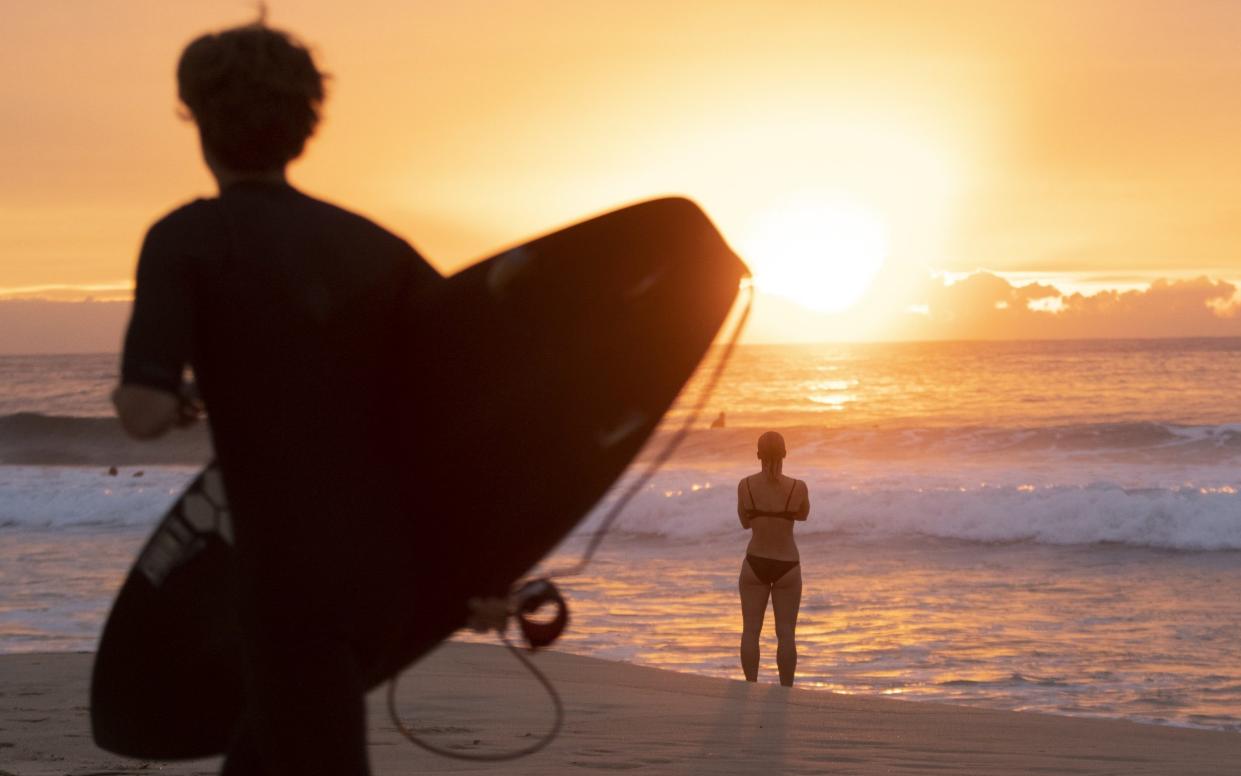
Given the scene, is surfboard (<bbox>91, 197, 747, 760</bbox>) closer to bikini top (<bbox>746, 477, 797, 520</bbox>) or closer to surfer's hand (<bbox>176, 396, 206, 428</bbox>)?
surfer's hand (<bbox>176, 396, 206, 428</bbox>)

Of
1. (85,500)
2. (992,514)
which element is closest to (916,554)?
(992,514)

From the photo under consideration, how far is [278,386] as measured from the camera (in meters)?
2.12

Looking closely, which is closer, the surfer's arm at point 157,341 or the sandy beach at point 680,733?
the surfer's arm at point 157,341

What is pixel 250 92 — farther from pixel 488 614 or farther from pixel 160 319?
pixel 488 614

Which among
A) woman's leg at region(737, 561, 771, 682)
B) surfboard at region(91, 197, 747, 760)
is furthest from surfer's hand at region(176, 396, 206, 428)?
woman's leg at region(737, 561, 771, 682)

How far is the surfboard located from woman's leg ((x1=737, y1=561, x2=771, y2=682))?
6097 millimetres

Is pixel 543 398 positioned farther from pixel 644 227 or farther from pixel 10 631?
pixel 10 631

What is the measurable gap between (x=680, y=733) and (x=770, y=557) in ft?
8.03

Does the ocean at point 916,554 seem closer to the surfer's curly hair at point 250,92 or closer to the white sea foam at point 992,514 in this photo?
the white sea foam at point 992,514

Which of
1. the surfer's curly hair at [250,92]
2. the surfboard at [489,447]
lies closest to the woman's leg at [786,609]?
Result: the surfboard at [489,447]

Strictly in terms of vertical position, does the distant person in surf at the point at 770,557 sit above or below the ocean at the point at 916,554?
above

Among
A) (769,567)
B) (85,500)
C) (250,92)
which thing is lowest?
(85,500)

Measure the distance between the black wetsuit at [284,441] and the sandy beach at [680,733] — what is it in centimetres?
348

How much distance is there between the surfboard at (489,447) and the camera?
2.38m
